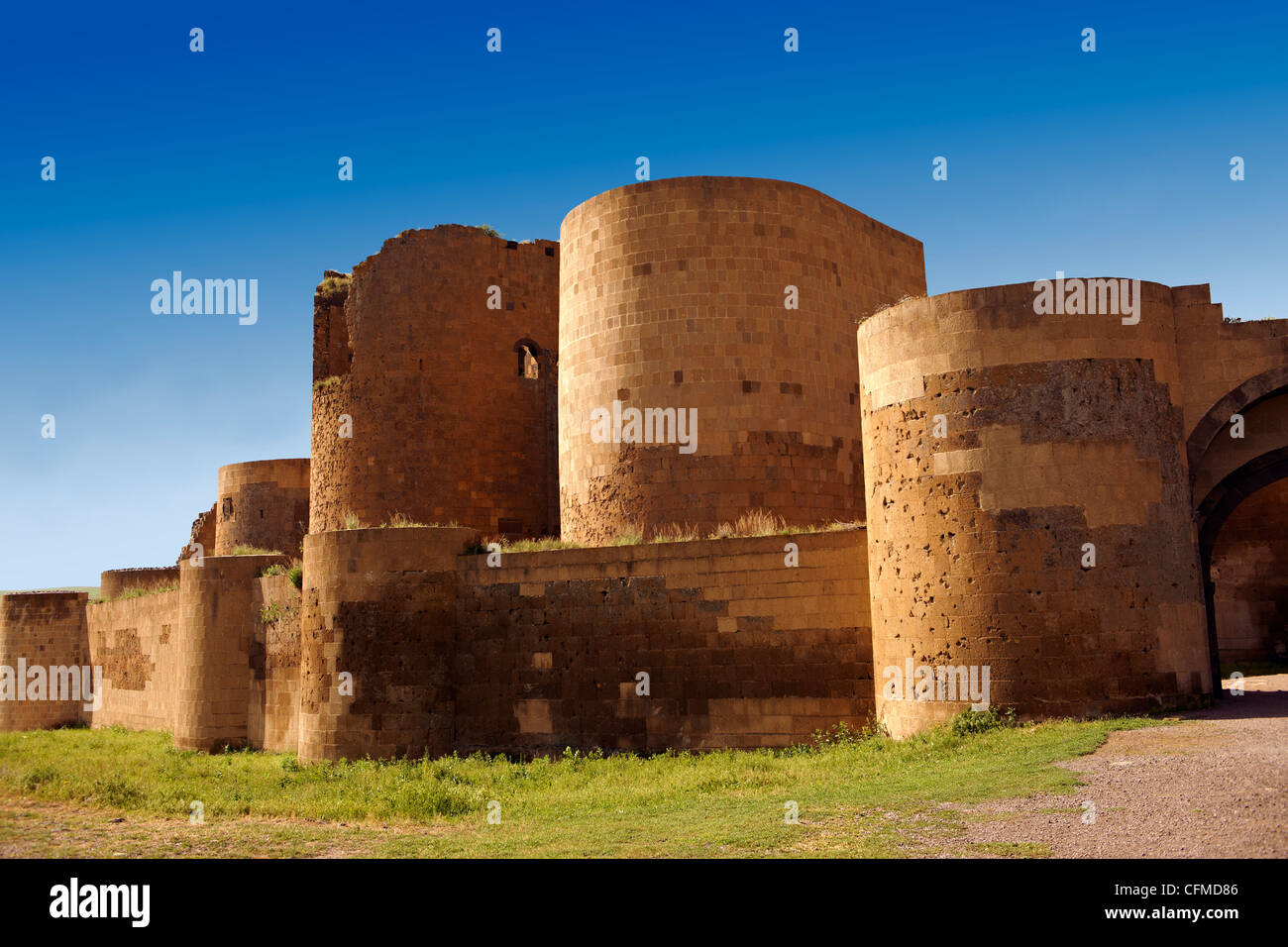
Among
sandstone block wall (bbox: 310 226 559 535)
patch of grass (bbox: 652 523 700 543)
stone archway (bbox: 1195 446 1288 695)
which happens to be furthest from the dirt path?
sandstone block wall (bbox: 310 226 559 535)

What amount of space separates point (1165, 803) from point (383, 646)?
12479 mm

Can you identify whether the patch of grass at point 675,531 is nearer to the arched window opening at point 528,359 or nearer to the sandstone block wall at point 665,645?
the sandstone block wall at point 665,645

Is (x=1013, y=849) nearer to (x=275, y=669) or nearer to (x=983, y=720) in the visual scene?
(x=983, y=720)

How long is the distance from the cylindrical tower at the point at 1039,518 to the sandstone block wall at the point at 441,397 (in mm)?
12618

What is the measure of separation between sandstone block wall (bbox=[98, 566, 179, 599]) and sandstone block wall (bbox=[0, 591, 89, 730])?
140 centimetres

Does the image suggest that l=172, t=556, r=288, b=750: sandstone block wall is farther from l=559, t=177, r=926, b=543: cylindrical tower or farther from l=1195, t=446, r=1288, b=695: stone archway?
l=1195, t=446, r=1288, b=695: stone archway

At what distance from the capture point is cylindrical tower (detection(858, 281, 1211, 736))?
1300 cm

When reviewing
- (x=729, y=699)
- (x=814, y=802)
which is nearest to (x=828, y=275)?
(x=729, y=699)

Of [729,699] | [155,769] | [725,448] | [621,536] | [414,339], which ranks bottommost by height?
[155,769]

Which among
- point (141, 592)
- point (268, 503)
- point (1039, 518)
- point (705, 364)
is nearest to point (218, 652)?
point (141, 592)

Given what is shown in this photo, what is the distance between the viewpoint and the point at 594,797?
521 inches

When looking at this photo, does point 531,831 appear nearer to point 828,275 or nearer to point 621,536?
point 621,536
